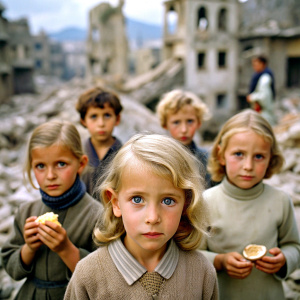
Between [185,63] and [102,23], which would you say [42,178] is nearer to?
[185,63]

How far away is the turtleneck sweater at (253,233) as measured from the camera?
2.33m

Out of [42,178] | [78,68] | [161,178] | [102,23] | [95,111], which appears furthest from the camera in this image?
[78,68]

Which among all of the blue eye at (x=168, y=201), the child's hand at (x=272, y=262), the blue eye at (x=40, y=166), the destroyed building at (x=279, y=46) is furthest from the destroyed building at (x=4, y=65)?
the blue eye at (x=168, y=201)

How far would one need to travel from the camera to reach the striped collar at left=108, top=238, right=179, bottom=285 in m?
1.59

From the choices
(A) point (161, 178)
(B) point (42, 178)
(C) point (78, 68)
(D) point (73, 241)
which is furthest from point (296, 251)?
(C) point (78, 68)

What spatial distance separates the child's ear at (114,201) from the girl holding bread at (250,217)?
867 mm

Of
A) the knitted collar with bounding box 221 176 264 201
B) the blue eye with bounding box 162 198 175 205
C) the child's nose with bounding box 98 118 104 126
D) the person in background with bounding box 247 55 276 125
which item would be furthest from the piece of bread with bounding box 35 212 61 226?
the person in background with bounding box 247 55 276 125

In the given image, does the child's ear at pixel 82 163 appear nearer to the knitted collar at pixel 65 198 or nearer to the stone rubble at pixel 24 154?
the knitted collar at pixel 65 198

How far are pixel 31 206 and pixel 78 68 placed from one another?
50.4 metres

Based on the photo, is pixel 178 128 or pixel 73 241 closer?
pixel 73 241

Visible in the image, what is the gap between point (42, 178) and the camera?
2.25 m

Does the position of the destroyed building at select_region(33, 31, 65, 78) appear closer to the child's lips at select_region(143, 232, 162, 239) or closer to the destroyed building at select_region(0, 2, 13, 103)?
the destroyed building at select_region(0, 2, 13, 103)

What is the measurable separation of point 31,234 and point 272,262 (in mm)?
1470

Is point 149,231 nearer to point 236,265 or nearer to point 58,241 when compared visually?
point 58,241
